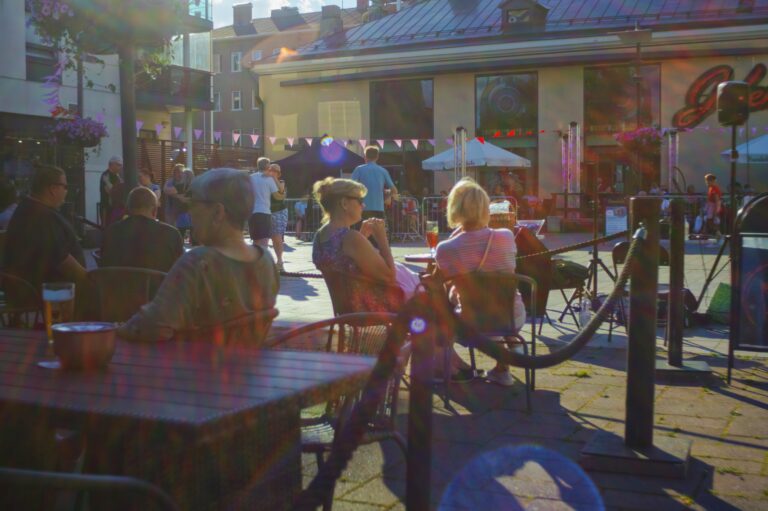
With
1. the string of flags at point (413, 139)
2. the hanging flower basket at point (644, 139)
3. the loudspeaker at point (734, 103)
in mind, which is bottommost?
the loudspeaker at point (734, 103)

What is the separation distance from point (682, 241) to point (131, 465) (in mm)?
3993

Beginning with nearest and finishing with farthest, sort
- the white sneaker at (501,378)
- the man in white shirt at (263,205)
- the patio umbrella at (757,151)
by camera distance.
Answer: the white sneaker at (501,378)
the man in white shirt at (263,205)
the patio umbrella at (757,151)

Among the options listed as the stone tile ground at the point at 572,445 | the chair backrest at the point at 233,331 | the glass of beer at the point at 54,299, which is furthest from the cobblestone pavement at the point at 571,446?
the glass of beer at the point at 54,299

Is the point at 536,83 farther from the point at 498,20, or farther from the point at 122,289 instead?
the point at 122,289

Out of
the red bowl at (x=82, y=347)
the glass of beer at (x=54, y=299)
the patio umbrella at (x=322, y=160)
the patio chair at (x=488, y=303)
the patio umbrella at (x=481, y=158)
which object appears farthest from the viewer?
the patio umbrella at (x=322, y=160)

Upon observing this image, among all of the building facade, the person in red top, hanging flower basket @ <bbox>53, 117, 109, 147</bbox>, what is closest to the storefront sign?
the building facade

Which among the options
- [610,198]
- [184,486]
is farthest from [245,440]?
[610,198]

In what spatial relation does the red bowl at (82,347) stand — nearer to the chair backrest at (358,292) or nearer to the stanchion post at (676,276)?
the chair backrest at (358,292)

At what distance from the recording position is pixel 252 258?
11.2 feet

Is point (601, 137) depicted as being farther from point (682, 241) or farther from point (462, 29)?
point (682, 241)

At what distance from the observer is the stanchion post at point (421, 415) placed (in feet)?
7.54

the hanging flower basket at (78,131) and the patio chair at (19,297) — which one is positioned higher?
the hanging flower basket at (78,131)

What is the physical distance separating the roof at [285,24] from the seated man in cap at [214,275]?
58089mm

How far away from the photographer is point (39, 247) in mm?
5488
